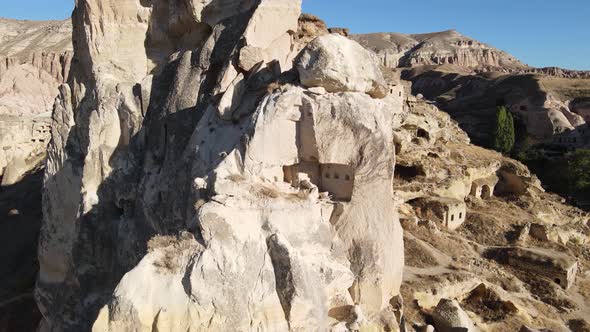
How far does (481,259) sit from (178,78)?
47.5 feet

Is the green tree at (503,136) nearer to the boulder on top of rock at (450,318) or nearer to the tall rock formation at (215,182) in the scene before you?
the boulder on top of rock at (450,318)

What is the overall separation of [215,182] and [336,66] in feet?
12.3

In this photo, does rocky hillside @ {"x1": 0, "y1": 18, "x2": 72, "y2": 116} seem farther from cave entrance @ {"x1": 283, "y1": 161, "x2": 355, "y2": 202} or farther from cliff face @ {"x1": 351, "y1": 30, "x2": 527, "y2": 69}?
cliff face @ {"x1": 351, "y1": 30, "x2": 527, "y2": 69}

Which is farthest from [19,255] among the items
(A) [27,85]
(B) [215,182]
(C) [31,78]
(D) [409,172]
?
(C) [31,78]

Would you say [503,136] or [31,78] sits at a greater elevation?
[31,78]

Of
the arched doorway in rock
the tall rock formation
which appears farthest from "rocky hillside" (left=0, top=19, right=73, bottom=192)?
the arched doorway in rock

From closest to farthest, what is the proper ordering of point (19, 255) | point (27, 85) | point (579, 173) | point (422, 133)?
point (19, 255) < point (422, 133) < point (579, 173) < point (27, 85)

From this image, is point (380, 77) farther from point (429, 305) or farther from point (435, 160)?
point (435, 160)

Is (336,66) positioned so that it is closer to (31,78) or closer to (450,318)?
(450,318)

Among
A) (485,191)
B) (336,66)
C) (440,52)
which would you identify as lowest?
(485,191)

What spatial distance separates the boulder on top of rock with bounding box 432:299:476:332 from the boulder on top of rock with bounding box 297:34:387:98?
7006 millimetres

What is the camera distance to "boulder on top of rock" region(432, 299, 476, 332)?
42.4ft

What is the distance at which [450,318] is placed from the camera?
13.2 m

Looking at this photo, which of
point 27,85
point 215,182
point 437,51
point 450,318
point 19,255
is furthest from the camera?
point 437,51
